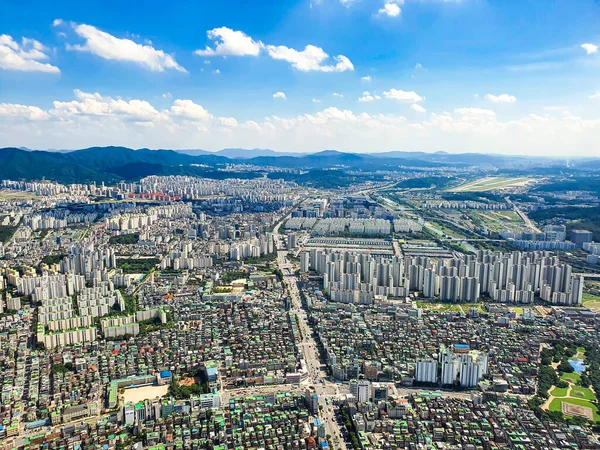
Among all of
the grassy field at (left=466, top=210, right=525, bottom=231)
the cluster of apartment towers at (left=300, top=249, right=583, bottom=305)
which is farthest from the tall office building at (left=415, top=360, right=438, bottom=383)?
the grassy field at (left=466, top=210, right=525, bottom=231)

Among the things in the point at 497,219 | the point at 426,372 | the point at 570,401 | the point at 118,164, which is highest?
the point at 118,164

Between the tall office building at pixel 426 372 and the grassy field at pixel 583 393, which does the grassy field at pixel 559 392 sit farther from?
the tall office building at pixel 426 372

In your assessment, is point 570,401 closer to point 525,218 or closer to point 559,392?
point 559,392

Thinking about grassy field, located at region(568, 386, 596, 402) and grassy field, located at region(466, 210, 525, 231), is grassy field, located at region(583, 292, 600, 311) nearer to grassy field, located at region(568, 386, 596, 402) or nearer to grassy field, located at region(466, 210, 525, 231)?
grassy field, located at region(568, 386, 596, 402)

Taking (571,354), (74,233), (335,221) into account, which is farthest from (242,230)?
(571,354)

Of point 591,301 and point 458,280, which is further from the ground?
point 458,280

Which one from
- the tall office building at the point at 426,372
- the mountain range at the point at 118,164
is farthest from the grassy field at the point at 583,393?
the mountain range at the point at 118,164

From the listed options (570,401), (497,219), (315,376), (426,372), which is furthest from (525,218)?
(315,376)
